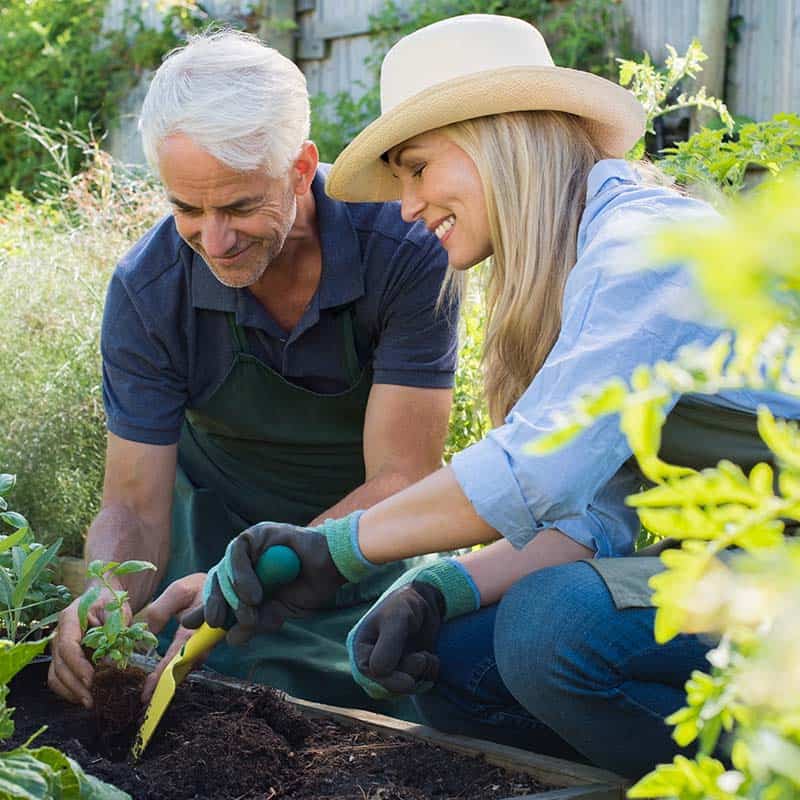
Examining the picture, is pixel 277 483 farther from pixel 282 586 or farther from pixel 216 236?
pixel 282 586

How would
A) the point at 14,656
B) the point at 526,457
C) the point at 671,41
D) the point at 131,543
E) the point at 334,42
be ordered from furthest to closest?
the point at 334,42
the point at 671,41
the point at 131,543
the point at 526,457
the point at 14,656

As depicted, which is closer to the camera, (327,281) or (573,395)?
(573,395)

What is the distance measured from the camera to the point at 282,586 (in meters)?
1.89

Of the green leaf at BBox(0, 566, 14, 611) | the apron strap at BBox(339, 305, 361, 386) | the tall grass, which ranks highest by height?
the apron strap at BBox(339, 305, 361, 386)

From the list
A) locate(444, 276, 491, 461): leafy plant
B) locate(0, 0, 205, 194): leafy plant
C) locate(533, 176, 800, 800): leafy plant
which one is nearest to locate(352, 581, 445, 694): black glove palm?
locate(533, 176, 800, 800): leafy plant

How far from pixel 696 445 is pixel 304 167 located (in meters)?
1.18

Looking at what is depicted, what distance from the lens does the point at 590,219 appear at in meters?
1.93

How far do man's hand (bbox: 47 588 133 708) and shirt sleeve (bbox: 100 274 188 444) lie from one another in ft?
Answer: 1.93

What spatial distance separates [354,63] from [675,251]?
6.96 metres

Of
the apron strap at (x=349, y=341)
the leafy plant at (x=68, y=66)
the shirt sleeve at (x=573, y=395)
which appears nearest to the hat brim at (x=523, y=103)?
the shirt sleeve at (x=573, y=395)

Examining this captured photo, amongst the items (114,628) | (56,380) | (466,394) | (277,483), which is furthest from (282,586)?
(56,380)

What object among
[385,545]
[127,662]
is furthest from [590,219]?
[127,662]

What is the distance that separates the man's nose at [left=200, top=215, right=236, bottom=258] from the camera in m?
2.48

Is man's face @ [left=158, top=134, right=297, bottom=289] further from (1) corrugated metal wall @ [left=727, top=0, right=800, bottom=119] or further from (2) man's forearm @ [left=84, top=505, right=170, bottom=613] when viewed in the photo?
(1) corrugated metal wall @ [left=727, top=0, right=800, bottom=119]
